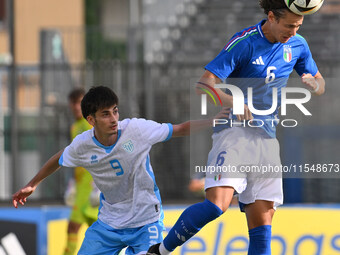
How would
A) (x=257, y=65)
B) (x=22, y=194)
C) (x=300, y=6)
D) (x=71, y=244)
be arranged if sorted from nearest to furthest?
(x=300, y=6) < (x=257, y=65) < (x=22, y=194) < (x=71, y=244)

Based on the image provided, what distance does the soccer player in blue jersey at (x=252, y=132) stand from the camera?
430 centimetres

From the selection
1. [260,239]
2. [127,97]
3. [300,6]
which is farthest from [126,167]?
[127,97]

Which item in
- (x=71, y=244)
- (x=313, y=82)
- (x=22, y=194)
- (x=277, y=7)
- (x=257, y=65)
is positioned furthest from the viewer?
(x=71, y=244)

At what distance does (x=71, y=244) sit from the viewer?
7.04m

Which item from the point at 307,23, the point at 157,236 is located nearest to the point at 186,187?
the point at 307,23

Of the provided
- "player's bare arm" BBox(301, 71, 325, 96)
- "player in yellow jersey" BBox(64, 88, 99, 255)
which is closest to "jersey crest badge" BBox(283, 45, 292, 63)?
"player's bare arm" BBox(301, 71, 325, 96)

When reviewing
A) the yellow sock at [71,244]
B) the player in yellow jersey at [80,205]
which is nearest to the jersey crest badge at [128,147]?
the player in yellow jersey at [80,205]

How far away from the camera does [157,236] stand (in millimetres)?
4637

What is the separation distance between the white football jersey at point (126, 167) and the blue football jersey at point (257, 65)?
0.51m

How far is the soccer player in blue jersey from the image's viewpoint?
4.30 meters

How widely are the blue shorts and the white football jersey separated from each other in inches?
1.6

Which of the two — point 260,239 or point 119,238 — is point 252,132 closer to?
point 260,239

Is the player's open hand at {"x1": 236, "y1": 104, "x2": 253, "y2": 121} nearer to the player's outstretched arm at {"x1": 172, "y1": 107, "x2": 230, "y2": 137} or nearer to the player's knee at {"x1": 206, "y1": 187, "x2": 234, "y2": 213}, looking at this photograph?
the player's outstretched arm at {"x1": 172, "y1": 107, "x2": 230, "y2": 137}

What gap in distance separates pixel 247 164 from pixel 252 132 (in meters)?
0.20
